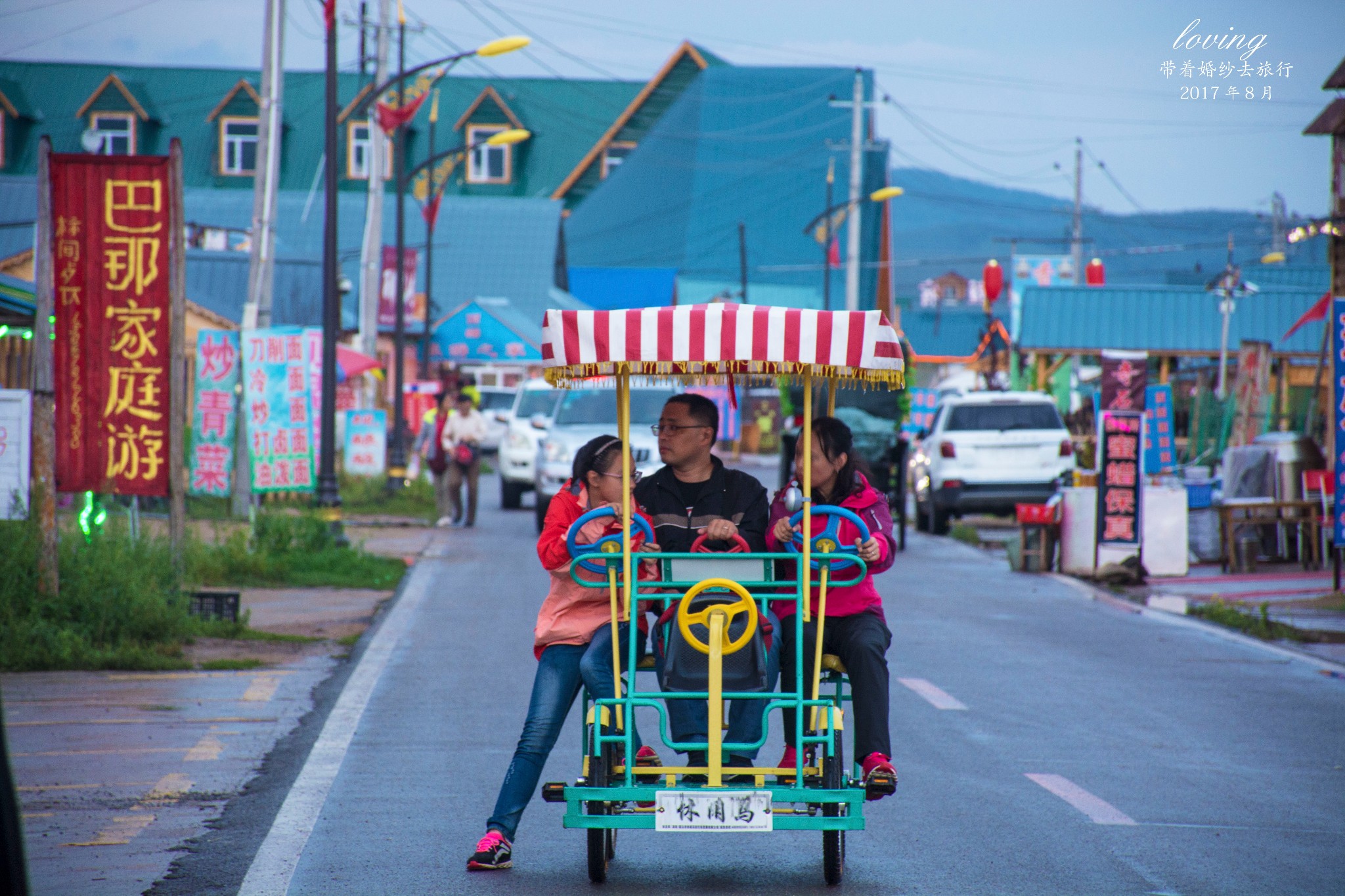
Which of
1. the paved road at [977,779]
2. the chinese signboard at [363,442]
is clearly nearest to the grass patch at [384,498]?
the chinese signboard at [363,442]

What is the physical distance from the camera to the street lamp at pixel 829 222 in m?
40.7

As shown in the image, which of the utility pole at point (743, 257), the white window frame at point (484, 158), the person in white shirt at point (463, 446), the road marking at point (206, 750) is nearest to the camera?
the road marking at point (206, 750)

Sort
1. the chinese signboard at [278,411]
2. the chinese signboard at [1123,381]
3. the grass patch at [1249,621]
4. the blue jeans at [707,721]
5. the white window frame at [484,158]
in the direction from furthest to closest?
1. the white window frame at [484,158]
2. the chinese signboard at [1123,381]
3. the chinese signboard at [278,411]
4. the grass patch at [1249,621]
5. the blue jeans at [707,721]

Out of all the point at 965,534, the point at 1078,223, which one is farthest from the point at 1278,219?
the point at 965,534

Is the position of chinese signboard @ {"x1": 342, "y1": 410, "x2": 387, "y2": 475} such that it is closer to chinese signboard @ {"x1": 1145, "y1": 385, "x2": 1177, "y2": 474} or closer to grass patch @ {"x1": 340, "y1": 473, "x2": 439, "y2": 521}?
grass patch @ {"x1": 340, "y1": 473, "x2": 439, "y2": 521}

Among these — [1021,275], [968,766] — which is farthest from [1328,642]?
[1021,275]

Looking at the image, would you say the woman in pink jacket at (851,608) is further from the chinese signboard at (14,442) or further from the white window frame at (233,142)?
the white window frame at (233,142)

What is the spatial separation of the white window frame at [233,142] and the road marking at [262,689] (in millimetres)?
52330

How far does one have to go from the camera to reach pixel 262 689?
32.5 feet

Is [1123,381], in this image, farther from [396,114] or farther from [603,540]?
[603,540]

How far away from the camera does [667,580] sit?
5.55 metres

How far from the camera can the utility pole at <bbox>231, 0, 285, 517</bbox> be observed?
60.8 feet

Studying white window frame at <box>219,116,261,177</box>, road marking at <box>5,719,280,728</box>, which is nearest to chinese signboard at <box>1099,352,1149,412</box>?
road marking at <box>5,719,280,728</box>

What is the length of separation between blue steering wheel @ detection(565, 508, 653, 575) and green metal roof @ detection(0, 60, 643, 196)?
52.5m
